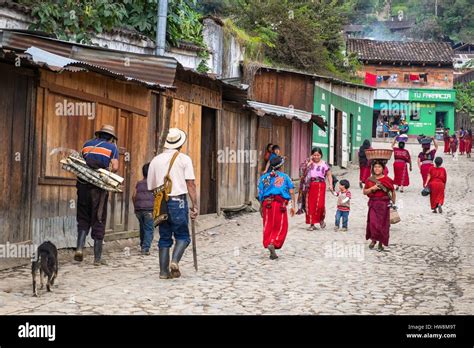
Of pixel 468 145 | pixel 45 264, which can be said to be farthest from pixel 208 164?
pixel 468 145

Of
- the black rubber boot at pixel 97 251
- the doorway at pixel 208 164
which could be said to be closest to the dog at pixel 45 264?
the black rubber boot at pixel 97 251

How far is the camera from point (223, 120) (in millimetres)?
16828

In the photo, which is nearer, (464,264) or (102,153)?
(102,153)

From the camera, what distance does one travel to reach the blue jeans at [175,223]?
8414 mm

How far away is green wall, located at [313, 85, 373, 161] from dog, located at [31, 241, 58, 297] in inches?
811

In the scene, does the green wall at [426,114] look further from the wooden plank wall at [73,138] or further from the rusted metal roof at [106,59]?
the rusted metal roof at [106,59]

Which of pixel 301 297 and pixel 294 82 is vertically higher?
pixel 294 82

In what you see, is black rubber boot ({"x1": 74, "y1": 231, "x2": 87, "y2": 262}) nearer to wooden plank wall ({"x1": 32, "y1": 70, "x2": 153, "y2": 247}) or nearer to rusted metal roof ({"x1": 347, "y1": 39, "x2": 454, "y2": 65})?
wooden plank wall ({"x1": 32, "y1": 70, "x2": 153, "y2": 247})

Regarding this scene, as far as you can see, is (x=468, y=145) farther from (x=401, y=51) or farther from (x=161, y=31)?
→ (x=161, y=31)

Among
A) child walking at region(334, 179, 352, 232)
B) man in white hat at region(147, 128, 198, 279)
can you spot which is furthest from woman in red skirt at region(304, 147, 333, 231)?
man in white hat at region(147, 128, 198, 279)

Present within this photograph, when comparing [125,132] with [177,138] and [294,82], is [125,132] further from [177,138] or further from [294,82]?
[294,82]

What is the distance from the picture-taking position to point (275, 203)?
10.9m

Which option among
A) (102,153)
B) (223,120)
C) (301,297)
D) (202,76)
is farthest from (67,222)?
(223,120)
